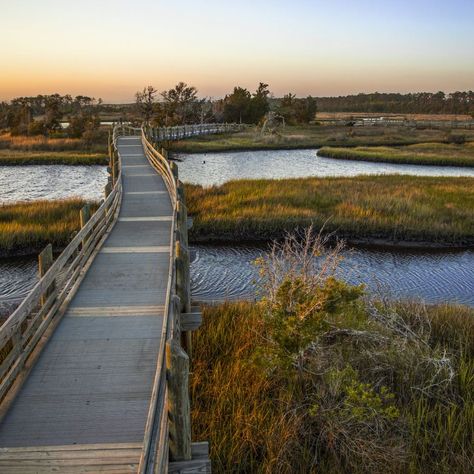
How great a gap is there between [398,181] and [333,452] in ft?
82.9

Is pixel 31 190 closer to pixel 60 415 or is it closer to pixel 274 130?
pixel 60 415

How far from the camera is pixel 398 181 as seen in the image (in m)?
29.3

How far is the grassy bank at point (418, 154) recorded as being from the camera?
46.1m

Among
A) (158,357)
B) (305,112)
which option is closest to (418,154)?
(305,112)

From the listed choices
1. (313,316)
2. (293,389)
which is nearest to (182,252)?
(313,316)

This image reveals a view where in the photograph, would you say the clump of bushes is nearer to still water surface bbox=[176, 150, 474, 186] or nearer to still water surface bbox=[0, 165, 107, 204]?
still water surface bbox=[0, 165, 107, 204]

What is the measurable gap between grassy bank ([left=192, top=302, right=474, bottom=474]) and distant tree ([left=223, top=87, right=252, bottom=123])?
74.5m

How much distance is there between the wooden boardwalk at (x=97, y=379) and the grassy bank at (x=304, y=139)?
44.1 meters

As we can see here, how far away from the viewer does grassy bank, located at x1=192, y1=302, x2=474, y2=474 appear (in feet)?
20.6

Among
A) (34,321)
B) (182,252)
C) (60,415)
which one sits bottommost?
(60,415)

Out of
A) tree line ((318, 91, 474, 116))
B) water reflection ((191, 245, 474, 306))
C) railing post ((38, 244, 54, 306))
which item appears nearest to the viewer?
railing post ((38, 244, 54, 306))

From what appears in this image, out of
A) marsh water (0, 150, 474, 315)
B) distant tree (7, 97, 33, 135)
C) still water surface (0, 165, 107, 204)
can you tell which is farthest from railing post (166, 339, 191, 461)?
distant tree (7, 97, 33, 135)

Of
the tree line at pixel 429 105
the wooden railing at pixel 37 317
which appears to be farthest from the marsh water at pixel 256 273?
the tree line at pixel 429 105

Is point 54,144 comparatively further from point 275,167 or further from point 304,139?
point 304,139
